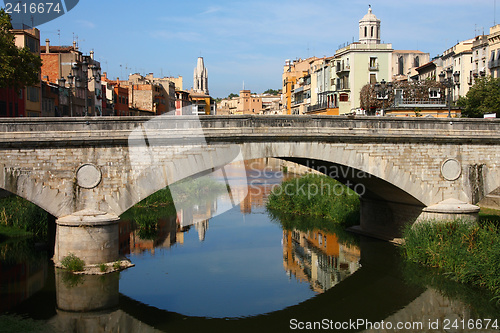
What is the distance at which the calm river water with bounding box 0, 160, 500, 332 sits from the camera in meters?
16.3

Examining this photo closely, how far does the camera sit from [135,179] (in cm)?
1972

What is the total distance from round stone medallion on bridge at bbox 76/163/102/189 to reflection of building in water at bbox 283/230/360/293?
7665 millimetres

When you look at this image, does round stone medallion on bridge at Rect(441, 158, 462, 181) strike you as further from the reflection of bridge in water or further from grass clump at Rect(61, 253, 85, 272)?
grass clump at Rect(61, 253, 85, 272)

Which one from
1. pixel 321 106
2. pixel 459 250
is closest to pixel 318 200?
pixel 459 250

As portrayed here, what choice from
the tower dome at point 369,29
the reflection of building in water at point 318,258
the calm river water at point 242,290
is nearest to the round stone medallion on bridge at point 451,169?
the calm river water at point 242,290

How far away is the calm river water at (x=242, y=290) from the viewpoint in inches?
642

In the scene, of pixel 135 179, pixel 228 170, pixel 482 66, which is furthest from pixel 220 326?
pixel 228 170

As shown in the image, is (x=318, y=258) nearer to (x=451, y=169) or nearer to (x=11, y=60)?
(x=451, y=169)

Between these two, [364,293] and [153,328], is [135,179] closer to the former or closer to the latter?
[153,328]

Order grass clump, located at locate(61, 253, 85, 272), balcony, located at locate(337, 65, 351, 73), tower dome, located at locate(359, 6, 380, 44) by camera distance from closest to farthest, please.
→ grass clump, located at locate(61, 253, 85, 272)
balcony, located at locate(337, 65, 351, 73)
tower dome, located at locate(359, 6, 380, 44)

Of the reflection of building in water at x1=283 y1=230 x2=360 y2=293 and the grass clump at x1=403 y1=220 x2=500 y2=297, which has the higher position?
the grass clump at x1=403 y1=220 x2=500 y2=297

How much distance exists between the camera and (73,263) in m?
18.6

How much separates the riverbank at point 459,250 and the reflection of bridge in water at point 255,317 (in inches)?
52.0

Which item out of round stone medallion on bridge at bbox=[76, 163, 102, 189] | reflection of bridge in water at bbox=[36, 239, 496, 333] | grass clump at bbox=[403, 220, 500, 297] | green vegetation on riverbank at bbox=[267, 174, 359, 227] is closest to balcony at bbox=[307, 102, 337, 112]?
green vegetation on riverbank at bbox=[267, 174, 359, 227]
